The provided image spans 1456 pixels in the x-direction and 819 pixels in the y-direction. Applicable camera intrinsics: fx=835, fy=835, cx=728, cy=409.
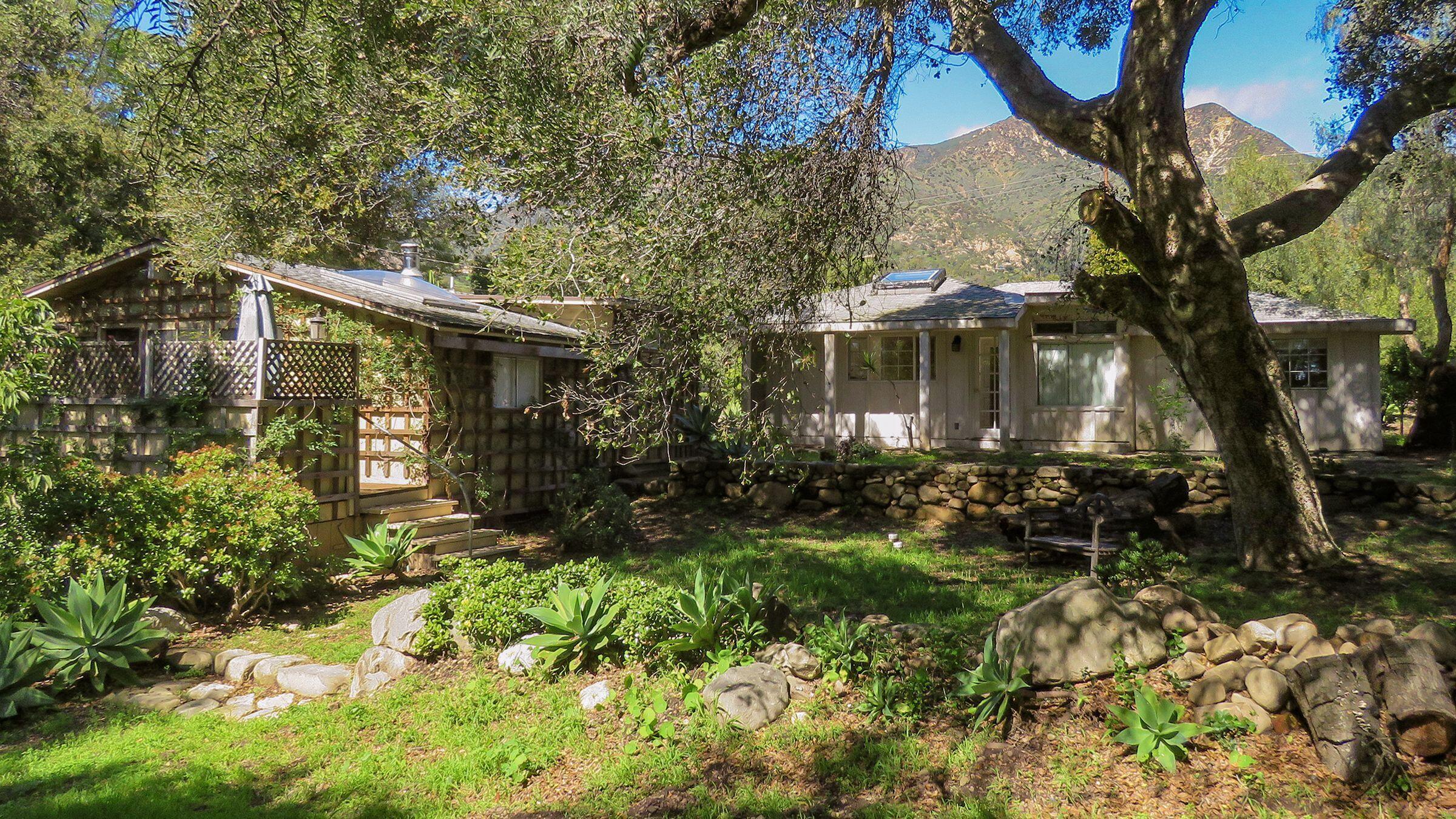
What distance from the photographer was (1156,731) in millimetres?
3990

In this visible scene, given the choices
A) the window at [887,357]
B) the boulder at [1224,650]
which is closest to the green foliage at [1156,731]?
the boulder at [1224,650]

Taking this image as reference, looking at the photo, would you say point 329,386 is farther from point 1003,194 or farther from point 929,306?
point 1003,194

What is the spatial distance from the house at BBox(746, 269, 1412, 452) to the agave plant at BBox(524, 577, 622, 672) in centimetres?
946

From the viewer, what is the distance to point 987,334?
1733 cm

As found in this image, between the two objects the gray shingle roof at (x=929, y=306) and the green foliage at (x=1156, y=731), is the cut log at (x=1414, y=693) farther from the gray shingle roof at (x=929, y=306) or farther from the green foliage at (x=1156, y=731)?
the gray shingle roof at (x=929, y=306)

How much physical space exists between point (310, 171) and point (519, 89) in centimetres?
302

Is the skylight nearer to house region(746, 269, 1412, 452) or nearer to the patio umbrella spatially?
house region(746, 269, 1412, 452)

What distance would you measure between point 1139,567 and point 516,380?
9.07 meters

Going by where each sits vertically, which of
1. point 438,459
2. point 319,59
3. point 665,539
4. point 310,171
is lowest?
point 665,539

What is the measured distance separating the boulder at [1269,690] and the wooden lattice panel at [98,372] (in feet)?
34.6

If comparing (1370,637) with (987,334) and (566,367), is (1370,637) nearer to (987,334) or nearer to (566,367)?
(566,367)

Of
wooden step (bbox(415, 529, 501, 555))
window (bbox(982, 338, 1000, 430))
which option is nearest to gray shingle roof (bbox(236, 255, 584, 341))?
wooden step (bbox(415, 529, 501, 555))

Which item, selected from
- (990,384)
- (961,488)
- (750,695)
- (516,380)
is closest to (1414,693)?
(750,695)

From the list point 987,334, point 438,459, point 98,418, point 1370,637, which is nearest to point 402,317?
point 438,459
